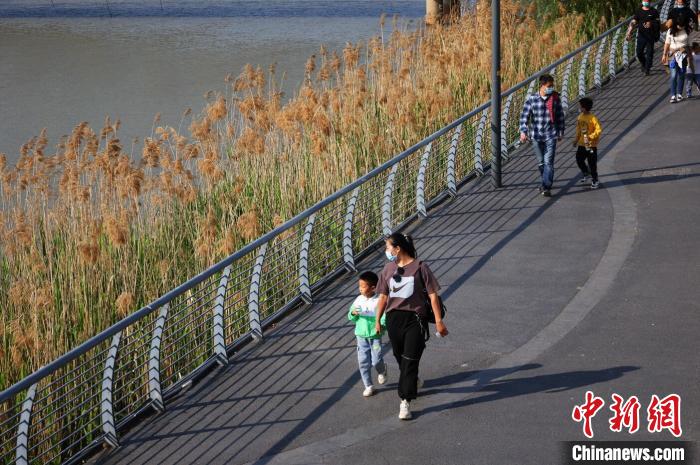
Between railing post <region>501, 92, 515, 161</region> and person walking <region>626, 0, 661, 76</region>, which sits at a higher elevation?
person walking <region>626, 0, 661, 76</region>

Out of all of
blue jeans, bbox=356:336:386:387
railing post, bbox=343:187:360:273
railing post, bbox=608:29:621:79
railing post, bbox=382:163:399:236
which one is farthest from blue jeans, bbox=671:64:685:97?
blue jeans, bbox=356:336:386:387

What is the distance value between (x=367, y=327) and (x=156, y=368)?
1.88m

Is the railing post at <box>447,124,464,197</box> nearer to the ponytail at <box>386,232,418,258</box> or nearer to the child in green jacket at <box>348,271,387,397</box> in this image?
the child in green jacket at <box>348,271,387,397</box>

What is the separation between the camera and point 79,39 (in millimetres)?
37906

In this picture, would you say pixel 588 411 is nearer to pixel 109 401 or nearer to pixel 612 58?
pixel 109 401

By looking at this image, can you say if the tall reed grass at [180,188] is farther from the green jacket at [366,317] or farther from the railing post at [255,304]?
the green jacket at [366,317]

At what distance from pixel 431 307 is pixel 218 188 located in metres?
7.68

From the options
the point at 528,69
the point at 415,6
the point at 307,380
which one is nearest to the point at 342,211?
the point at 307,380

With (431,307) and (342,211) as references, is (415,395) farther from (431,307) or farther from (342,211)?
(342,211)

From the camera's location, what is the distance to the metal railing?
9.51 meters

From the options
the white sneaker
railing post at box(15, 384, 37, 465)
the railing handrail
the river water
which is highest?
the railing handrail

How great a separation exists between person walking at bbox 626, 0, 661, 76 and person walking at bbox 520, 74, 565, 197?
760cm

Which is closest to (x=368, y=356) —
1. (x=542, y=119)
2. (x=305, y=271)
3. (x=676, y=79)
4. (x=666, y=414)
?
(x=666, y=414)

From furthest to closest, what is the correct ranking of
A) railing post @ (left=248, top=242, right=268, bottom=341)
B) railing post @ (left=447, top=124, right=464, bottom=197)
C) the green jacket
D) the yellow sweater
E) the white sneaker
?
railing post @ (left=447, top=124, right=464, bottom=197) < the yellow sweater < railing post @ (left=248, top=242, right=268, bottom=341) < the green jacket < the white sneaker
